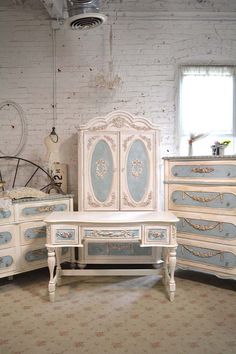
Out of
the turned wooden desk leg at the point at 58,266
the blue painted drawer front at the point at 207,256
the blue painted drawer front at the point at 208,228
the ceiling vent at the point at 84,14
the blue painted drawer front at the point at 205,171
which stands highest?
the ceiling vent at the point at 84,14

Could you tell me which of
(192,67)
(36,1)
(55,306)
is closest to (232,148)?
(192,67)

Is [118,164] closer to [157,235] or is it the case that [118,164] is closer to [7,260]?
[157,235]

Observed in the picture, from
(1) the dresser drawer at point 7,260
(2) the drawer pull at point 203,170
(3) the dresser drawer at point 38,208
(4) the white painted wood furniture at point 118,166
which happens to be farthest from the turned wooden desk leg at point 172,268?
(1) the dresser drawer at point 7,260

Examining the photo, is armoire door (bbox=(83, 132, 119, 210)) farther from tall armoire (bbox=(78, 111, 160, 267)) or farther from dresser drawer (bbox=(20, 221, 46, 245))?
dresser drawer (bbox=(20, 221, 46, 245))

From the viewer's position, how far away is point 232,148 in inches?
190

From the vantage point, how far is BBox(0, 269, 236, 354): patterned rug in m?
2.51

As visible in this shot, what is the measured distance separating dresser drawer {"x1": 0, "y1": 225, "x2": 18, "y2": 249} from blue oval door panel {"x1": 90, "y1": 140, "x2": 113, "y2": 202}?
1.11 m

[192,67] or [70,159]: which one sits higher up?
[192,67]

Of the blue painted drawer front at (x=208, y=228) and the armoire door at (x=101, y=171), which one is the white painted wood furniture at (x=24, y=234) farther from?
the blue painted drawer front at (x=208, y=228)

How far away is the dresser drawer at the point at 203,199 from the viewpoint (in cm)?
350

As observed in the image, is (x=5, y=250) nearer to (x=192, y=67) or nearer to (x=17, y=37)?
(x=17, y=37)

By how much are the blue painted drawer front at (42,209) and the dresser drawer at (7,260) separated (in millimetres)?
458

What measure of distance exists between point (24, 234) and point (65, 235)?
0.77 metres

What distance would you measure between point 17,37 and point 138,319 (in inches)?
165
